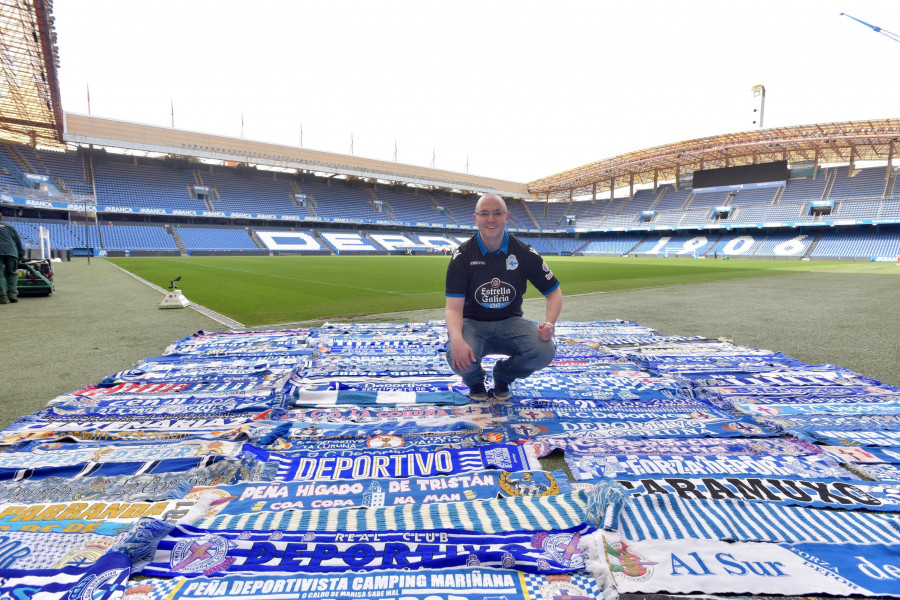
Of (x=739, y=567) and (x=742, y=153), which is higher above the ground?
(x=742, y=153)

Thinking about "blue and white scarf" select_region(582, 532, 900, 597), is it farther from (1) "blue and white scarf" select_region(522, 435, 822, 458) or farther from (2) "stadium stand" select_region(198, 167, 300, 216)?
(2) "stadium stand" select_region(198, 167, 300, 216)

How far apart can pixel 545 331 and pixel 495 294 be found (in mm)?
411

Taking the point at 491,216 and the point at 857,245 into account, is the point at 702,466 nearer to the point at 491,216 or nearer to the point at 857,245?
the point at 491,216

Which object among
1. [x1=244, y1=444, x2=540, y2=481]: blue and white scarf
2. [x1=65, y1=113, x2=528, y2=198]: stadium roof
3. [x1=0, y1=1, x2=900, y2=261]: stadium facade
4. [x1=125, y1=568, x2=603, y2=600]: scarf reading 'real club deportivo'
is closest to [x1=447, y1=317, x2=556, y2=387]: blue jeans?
[x1=244, y1=444, x2=540, y2=481]: blue and white scarf

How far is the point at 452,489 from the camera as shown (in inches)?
72.2

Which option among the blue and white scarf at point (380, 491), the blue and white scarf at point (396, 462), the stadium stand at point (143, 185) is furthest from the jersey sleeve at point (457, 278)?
the stadium stand at point (143, 185)

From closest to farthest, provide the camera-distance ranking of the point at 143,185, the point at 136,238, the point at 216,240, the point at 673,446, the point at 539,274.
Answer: the point at 673,446 < the point at 539,274 < the point at 136,238 < the point at 216,240 < the point at 143,185

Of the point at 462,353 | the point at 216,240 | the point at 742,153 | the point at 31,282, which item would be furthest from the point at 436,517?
the point at 742,153

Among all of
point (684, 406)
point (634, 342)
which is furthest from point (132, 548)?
point (634, 342)

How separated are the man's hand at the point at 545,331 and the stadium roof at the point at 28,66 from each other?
17681mm

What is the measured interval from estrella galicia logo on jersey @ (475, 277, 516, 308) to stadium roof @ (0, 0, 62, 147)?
17.2m

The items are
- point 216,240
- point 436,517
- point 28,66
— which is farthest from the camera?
point 216,240

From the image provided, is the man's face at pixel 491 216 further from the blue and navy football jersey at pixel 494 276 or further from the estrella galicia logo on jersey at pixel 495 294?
the estrella galicia logo on jersey at pixel 495 294

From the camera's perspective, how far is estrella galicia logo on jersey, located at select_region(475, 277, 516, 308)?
9.34ft
